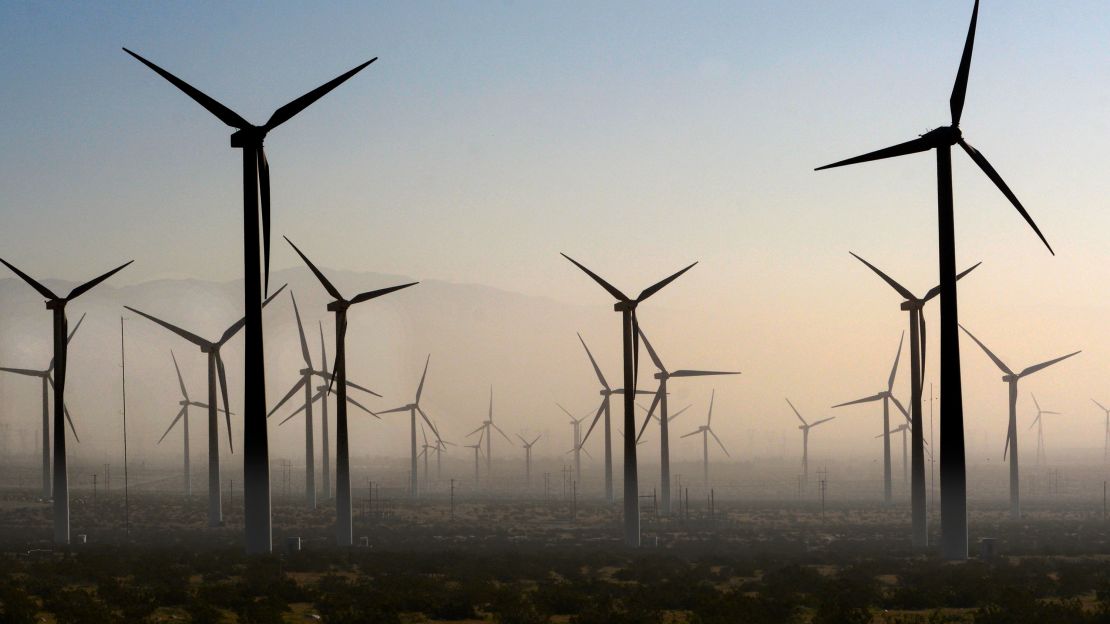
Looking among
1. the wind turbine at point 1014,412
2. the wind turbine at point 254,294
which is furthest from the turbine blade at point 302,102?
the wind turbine at point 1014,412

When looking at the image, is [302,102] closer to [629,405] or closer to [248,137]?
[248,137]

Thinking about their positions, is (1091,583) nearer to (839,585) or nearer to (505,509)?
(839,585)

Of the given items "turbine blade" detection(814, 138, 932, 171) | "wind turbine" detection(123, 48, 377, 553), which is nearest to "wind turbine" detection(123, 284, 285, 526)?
"wind turbine" detection(123, 48, 377, 553)

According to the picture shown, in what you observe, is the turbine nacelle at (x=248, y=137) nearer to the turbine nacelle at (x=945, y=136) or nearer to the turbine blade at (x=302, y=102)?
the turbine blade at (x=302, y=102)

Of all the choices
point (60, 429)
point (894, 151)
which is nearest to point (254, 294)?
point (60, 429)

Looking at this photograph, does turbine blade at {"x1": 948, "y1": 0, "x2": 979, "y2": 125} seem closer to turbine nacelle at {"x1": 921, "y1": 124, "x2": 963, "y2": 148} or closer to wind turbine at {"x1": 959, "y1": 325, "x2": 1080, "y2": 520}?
turbine nacelle at {"x1": 921, "y1": 124, "x2": 963, "y2": 148}

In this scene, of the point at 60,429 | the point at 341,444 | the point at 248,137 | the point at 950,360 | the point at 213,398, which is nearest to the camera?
the point at 950,360

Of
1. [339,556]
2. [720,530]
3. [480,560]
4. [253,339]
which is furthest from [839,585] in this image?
[720,530]
